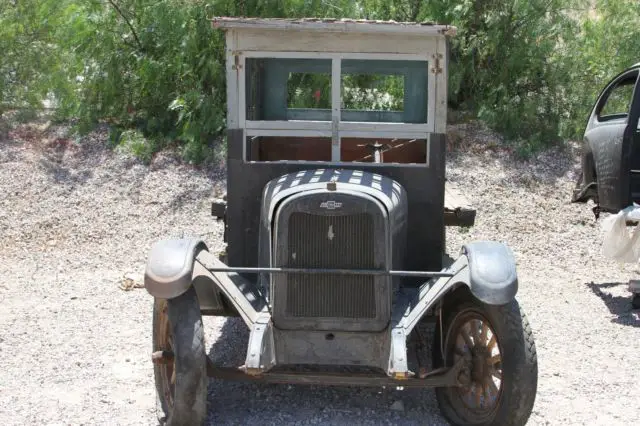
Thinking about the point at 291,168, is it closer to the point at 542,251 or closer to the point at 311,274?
the point at 311,274

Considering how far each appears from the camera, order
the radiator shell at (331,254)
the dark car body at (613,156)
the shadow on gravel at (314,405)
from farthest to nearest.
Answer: the dark car body at (613,156) → the shadow on gravel at (314,405) → the radiator shell at (331,254)

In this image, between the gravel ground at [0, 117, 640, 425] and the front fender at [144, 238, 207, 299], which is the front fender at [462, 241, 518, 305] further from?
the front fender at [144, 238, 207, 299]

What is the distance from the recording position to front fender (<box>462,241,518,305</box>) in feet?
13.9

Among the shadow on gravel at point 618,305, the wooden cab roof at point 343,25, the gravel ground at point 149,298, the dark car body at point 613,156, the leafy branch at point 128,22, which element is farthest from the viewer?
the leafy branch at point 128,22

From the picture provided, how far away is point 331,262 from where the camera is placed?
4527mm

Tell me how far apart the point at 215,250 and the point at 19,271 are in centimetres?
193

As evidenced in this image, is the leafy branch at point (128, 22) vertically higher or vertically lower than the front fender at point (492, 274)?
higher

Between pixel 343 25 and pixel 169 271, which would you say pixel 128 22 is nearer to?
pixel 343 25

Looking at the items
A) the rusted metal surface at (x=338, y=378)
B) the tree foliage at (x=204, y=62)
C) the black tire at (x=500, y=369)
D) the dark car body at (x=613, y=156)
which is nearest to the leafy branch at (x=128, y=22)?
the tree foliage at (x=204, y=62)

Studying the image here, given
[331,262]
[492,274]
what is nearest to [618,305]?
[492,274]

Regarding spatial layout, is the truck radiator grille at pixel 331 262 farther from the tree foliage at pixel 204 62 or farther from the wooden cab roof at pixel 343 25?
the tree foliage at pixel 204 62

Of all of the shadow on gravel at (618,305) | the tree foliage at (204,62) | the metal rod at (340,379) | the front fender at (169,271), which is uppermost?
the tree foliage at (204,62)

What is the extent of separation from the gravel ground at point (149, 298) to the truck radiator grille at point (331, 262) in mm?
673

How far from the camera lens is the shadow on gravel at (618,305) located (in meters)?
6.88
